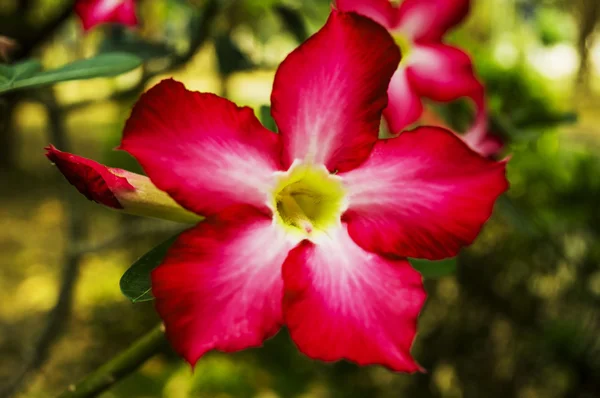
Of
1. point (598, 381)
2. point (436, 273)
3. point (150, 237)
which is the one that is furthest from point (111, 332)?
point (436, 273)

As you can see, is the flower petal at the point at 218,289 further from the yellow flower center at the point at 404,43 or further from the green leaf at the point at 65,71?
the yellow flower center at the point at 404,43

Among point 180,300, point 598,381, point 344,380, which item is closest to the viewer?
point 180,300

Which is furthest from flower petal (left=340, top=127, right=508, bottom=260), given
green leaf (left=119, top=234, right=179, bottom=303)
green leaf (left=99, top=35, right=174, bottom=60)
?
green leaf (left=99, top=35, right=174, bottom=60)

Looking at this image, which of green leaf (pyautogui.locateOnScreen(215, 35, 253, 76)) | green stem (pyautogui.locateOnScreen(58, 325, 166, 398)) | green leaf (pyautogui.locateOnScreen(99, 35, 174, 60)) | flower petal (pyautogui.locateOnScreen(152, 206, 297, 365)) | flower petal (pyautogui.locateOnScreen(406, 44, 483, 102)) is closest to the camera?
flower petal (pyautogui.locateOnScreen(152, 206, 297, 365))

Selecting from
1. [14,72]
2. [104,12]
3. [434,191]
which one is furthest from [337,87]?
[104,12]

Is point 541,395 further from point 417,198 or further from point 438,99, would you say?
point 417,198

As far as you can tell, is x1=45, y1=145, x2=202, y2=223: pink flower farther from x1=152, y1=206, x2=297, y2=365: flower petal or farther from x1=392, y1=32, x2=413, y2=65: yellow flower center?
x1=392, y1=32, x2=413, y2=65: yellow flower center
